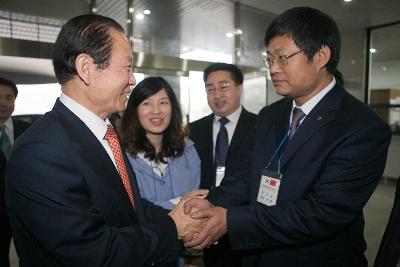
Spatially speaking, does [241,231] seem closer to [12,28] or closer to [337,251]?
[337,251]

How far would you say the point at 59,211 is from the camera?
0.92m

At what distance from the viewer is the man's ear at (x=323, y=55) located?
145 cm

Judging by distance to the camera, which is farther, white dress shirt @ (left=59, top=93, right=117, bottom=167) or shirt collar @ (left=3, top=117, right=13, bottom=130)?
shirt collar @ (left=3, top=117, right=13, bottom=130)

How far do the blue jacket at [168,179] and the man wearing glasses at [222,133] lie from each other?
0.27 metres

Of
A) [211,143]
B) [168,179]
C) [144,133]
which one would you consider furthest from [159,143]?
[211,143]

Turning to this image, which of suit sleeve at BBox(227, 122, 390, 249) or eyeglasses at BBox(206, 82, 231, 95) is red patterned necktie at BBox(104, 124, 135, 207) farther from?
eyeglasses at BBox(206, 82, 231, 95)

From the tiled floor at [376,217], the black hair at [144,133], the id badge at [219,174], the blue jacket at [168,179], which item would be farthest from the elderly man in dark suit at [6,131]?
the id badge at [219,174]

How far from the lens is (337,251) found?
1381 millimetres

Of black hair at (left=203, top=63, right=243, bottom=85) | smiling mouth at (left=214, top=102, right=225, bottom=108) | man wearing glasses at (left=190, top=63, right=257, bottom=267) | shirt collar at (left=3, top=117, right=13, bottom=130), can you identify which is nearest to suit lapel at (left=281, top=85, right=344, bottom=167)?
man wearing glasses at (left=190, top=63, right=257, bottom=267)

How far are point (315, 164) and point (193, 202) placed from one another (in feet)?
1.95

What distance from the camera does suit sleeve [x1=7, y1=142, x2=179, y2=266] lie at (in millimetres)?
917

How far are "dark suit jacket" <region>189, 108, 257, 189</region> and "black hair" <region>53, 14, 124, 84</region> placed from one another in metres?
1.43

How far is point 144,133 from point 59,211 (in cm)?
139

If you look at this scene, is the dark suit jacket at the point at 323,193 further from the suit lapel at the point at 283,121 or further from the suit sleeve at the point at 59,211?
the suit sleeve at the point at 59,211
